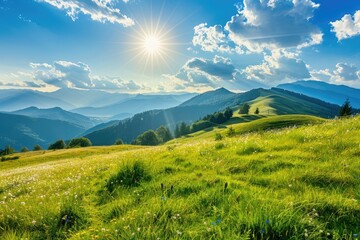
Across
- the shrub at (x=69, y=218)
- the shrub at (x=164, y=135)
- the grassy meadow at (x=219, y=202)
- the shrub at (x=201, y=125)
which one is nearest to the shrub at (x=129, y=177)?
the grassy meadow at (x=219, y=202)

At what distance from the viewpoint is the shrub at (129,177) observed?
7.08m

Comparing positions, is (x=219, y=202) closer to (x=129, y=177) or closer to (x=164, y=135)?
(x=129, y=177)

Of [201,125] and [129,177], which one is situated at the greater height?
[129,177]

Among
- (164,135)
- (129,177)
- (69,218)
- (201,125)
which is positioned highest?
(129,177)

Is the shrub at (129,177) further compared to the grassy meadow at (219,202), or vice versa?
the shrub at (129,177)

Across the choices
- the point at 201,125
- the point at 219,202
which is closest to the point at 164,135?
the point at 201,125

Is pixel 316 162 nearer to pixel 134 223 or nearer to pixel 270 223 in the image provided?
pixel 270 223

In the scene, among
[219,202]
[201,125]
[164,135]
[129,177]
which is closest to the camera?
[219,202]

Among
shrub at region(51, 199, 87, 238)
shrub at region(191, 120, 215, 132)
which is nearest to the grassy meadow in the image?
shrub at region(51, 199, 87, 238)

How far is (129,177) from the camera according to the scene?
24.6 ft

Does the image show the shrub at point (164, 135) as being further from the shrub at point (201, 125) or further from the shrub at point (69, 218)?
the shrub at point (69, 218)

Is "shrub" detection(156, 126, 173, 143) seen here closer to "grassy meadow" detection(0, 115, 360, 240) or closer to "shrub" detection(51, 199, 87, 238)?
"grassy meadow" detection(0, 115, 360, 240)

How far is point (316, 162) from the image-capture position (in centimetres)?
717

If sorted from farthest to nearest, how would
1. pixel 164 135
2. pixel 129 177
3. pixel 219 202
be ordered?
1. pixel 164 135
2. pixel 129 177
3. pixel 219 202
